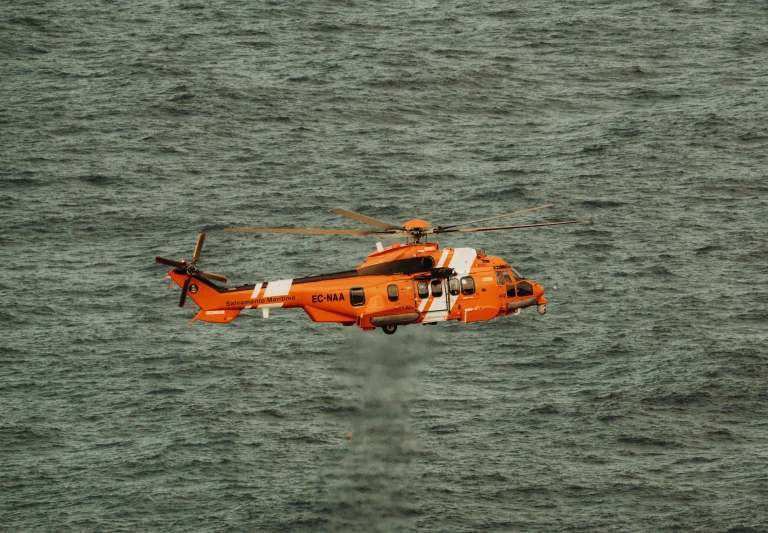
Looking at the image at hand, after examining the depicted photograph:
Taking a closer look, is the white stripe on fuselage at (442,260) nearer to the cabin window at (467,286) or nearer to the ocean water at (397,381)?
the cabin window at (467,286)

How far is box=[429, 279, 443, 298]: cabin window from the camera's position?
3396 inches

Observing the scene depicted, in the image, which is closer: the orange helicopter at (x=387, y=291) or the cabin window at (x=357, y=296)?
the orange helicopter at (x=387, y=291)

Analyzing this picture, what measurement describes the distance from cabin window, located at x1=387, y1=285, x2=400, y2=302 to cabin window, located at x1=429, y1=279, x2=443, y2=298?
7.14 ft

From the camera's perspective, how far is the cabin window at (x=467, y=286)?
285 feet

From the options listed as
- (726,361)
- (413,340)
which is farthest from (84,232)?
(726,361)

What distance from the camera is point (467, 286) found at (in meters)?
86.8

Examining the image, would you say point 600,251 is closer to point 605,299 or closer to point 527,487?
point 605,299

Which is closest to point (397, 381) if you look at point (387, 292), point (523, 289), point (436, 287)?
point (523, 289)

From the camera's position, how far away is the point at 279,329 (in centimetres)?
18125

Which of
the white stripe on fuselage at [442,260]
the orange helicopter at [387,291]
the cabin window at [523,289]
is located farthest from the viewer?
the cabin window at [523,289]

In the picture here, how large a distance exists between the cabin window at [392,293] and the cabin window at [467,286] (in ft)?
13.5

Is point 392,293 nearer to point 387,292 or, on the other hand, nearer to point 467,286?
point 387,292

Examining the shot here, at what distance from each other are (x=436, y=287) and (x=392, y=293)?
109 inches

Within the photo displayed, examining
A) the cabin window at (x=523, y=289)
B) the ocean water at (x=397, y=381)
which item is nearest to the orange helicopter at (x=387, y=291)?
the cabin window at (x=523, y=289)
